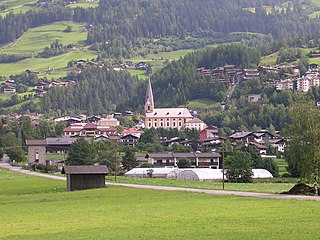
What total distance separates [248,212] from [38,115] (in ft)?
542

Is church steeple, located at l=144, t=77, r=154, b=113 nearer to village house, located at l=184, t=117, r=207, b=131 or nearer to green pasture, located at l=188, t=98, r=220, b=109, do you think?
green pasture, located at l=188, t=98, r=220, b=109

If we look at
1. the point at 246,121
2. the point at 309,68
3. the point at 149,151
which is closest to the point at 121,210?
the point at 149,151

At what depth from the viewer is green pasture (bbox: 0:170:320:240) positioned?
27328mm

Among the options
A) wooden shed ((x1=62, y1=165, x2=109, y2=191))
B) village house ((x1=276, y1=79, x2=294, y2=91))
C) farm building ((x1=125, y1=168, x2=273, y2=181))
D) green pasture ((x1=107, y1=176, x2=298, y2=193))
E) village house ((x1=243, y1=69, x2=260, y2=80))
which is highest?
village house ((x1=243, y1=69, x2=260, y2=80))

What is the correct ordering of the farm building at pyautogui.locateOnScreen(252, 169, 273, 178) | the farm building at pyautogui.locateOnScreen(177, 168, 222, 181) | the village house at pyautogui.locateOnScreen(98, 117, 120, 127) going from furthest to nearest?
the village house at pyautogui.locateOnScreen(98, 117, 120, 127)
the farm building at pyautogui.locateOnScreen(252, 169, 273, 178)
the farm building at pyautogui.locateOnScreen(177, 168, 222, 181)

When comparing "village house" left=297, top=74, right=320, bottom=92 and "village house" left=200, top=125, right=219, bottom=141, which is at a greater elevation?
"village house" left=297, top=74, right=320, bottom=92

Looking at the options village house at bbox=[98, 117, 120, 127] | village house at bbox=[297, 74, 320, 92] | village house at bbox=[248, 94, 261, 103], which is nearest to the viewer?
village house at bbox=[248, 94, 261, 103]

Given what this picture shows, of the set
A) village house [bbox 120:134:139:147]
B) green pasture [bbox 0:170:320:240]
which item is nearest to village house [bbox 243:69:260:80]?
village house [bbox 120:134:139:147]

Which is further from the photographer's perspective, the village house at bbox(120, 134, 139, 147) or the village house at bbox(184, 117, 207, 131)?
the village house at bbox(184, 117, 207, 131)

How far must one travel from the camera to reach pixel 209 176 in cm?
8844

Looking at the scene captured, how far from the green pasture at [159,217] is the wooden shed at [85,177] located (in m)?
12.3

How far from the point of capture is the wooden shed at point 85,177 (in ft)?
199

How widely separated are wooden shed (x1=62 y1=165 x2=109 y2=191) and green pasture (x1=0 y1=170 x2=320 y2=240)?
12.3m

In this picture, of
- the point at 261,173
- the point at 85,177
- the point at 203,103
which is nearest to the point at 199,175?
the point at 261,173
